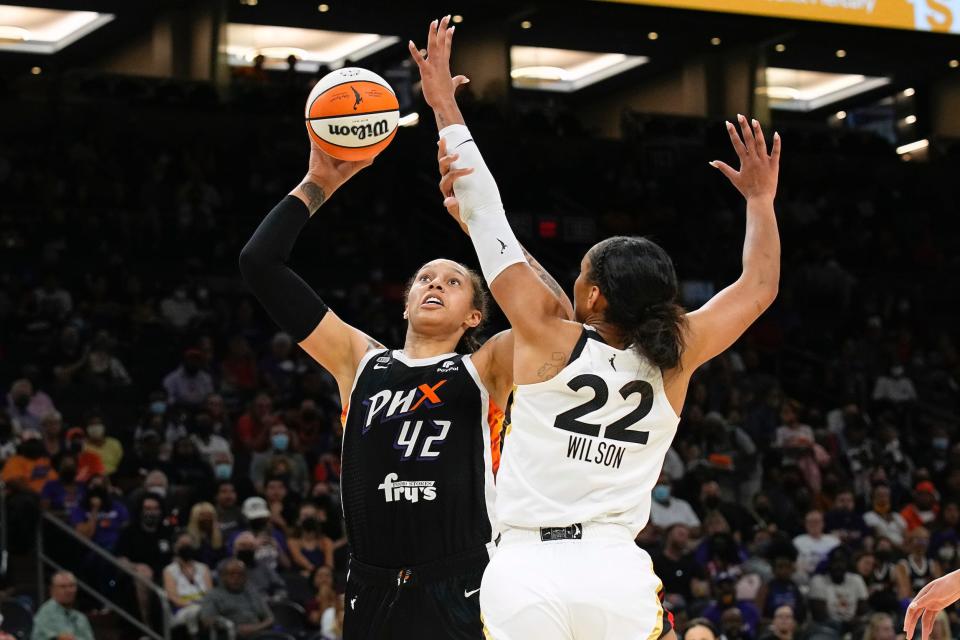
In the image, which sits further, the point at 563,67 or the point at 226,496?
the point at 563,67

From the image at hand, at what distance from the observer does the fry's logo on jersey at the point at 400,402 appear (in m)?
5.62

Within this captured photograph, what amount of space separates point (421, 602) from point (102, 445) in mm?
10752

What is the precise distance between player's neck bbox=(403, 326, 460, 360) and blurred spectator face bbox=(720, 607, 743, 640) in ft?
30.2

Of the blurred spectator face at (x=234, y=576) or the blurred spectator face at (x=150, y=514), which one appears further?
the blurred spectator face at (x=150, y=514)

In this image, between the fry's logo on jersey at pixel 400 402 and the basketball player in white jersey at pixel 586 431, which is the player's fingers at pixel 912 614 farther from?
the fry's logo on jersey at pixel 400 402

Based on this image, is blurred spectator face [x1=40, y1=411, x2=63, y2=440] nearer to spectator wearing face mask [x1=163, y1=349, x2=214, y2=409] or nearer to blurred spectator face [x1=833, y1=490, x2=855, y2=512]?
spectator wearing face mask [x1=163, y1=349, x2=214, y2=409]

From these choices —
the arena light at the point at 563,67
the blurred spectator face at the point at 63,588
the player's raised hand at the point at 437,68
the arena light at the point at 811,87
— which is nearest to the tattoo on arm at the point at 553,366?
the player's raised hand at the point at 437,68

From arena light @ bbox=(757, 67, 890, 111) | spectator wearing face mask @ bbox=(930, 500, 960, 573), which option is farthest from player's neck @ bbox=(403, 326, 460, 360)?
arena light @ bbox=(757, 67, 890, 111)

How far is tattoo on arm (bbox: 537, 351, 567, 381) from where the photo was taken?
14.7ft

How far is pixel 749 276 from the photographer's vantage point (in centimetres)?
488

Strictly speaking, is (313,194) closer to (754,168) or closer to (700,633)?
(754,168)

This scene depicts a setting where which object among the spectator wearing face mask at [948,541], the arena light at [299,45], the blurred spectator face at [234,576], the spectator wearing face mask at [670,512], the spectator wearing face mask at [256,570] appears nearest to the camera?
the blurred spectator face at [234,576]

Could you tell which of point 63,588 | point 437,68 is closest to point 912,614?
point 437,68

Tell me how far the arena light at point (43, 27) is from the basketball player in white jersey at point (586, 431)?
23.7m
